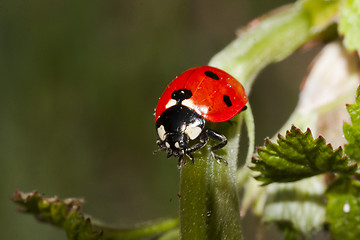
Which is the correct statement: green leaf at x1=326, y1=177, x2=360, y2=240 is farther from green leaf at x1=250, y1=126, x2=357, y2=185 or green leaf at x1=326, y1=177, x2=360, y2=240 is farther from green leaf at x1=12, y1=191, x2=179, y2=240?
green leaf at x1=12, y1=191, x2=179, y2=240

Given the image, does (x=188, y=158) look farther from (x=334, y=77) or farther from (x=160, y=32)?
(x=160, y=32)

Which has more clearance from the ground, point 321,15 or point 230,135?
point 321,15

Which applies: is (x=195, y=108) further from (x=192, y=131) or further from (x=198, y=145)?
(x=198, y=145)

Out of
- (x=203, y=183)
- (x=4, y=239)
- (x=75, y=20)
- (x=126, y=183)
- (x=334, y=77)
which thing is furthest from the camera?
(x=126, y=183)

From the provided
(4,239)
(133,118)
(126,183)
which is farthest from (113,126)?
(4,239)

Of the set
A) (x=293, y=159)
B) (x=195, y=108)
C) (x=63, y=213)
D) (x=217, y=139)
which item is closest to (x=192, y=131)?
(x=195, y=108)

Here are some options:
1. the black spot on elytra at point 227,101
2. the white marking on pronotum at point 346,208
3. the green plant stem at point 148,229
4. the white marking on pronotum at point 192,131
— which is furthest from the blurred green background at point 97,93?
the white marking on pronotum at point 346,208

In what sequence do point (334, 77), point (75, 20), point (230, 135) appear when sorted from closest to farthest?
point (230, 135)
point (334, 77)
point (75, 20)

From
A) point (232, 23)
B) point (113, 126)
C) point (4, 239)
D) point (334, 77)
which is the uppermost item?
point (232, 23)
